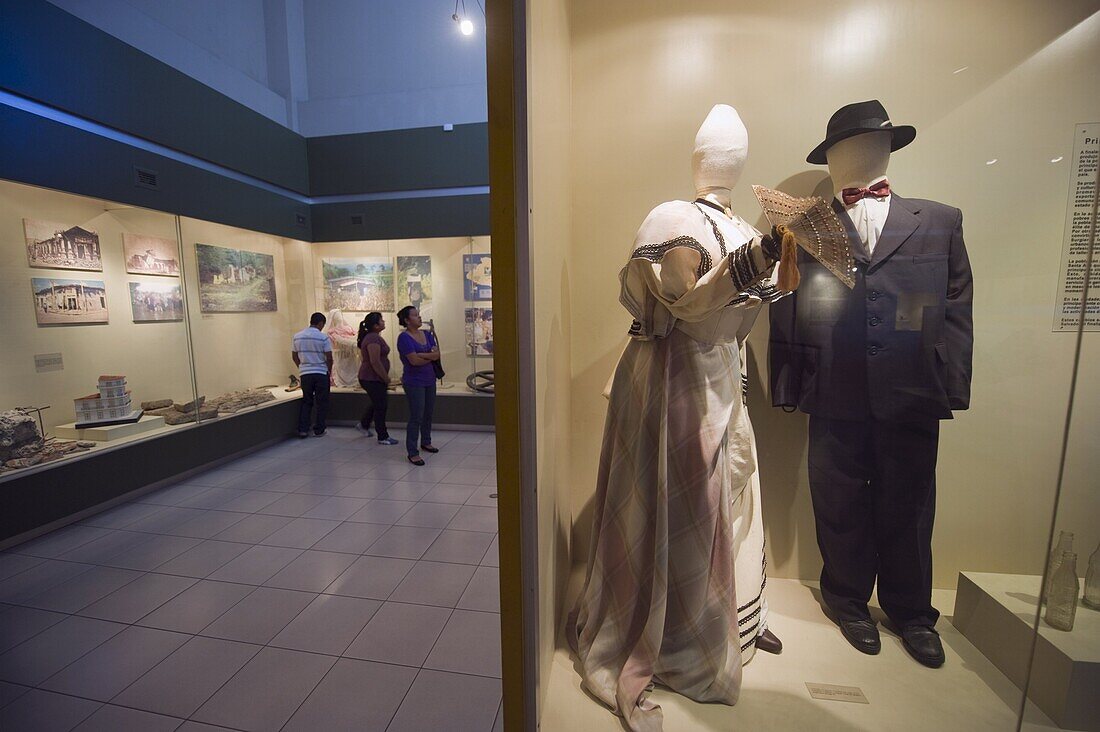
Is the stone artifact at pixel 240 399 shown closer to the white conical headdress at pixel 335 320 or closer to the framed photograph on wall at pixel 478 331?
the white conical headdress at pixel 335 320

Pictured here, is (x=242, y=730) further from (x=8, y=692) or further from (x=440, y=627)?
(x=8, y=692)

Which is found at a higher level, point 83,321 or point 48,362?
point 83,321

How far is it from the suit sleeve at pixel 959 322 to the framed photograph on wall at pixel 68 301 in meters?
5.63

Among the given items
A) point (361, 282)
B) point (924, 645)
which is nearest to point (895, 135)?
point (924, 645)

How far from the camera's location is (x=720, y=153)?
1.48 meters

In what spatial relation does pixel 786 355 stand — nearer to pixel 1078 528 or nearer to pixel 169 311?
pixel 1078 528

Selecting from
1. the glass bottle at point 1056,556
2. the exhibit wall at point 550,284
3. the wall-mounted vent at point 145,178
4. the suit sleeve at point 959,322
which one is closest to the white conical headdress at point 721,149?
the exhibit wall at point 550,284

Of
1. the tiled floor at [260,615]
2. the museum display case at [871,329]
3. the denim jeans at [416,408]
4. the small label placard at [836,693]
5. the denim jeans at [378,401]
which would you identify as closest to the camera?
the museum display case at [871,329]

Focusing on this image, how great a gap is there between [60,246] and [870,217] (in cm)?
551

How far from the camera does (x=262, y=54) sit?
671 centimetres

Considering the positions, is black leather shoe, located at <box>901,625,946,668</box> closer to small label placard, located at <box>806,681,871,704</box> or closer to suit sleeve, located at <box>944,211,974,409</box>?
small label placard, located at <box>806,681,871,704</box>

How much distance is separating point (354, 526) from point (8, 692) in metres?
1.77

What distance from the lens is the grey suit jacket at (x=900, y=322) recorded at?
54.0 inches

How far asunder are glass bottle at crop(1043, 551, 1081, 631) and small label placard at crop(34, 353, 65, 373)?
18.7 ft
